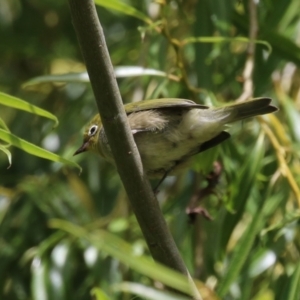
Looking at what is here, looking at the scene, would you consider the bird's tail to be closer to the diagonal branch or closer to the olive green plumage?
the olive green plumage

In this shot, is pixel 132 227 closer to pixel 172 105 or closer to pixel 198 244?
pixel 198 244

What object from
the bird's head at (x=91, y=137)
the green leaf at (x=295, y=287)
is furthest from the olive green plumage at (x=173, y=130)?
the green leaf at (x=295, y=287)

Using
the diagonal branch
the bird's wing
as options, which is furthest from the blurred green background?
the diagonal branch

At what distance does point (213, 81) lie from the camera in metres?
3.55

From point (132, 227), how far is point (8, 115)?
145 cm

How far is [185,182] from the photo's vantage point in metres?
3.80

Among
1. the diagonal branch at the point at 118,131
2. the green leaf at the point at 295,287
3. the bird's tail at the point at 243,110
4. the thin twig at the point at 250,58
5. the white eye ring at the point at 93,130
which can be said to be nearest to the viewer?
the diagonal branch at the point at 118,131

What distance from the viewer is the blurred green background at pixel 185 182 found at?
10.0 feet

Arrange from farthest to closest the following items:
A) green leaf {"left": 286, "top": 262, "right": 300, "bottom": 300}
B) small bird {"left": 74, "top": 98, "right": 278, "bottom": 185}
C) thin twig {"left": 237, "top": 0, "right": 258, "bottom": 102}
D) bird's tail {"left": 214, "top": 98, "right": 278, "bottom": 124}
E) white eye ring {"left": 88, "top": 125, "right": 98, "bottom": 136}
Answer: white eye ring {"left": 88, "top": 125, "right": 98, "bottom": 136} < thin twig {"left": 237, "top": 0, "right": 258, "bottom": 102} < small bird {"left": 74, "top": 98, "right": 278, "bottom": 185} < bird's tail {"left": 214, "top": 98, "right": 278, "bottom": 124} < green leaf {"left": 286, "top": 262, "right": 300, "bottom": 300}

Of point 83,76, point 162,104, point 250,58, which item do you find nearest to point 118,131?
point 162,104

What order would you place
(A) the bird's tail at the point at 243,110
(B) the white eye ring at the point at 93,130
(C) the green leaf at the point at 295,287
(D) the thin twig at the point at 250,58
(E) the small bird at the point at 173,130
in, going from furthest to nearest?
(B) the white eye ring at the point at 93,130, (D) the thin twig at the point at 250,58, (E) the small bird at the point at 173,130, (A) the bird's tail at the point at 243,110, (C) the green leaf at the point at 295,287

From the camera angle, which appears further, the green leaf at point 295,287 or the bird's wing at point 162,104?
the bird's wing at point 162,104

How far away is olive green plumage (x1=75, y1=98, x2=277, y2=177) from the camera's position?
2.99 metres

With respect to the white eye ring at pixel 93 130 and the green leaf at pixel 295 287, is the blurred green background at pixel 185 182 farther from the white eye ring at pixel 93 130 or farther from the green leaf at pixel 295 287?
the white eye ring at pixel 93 130
